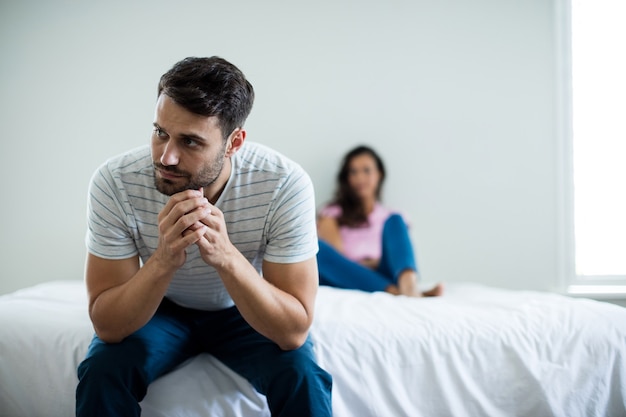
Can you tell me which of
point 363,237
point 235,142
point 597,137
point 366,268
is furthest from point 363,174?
point 235,142

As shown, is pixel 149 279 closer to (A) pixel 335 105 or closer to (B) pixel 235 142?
(B) pixel 235 142

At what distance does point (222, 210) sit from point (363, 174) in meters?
1.36

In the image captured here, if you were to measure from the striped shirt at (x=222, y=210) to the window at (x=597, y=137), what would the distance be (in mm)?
1922

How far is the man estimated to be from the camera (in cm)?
101

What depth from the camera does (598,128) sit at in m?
2.57

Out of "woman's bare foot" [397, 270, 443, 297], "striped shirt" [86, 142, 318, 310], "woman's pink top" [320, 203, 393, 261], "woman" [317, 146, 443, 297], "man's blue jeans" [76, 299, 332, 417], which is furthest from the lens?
"woman's pink top" [320, 203, 393, 261]

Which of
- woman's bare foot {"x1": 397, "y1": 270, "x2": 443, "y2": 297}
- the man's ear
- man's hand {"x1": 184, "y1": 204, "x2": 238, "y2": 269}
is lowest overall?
woman's bare foot {"x1": 397, "y1": 270, "x2": 443, "y2": 297}

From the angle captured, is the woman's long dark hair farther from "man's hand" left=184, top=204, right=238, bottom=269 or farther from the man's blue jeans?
"man's hand" left=184, top=204, right=238, bottom=269

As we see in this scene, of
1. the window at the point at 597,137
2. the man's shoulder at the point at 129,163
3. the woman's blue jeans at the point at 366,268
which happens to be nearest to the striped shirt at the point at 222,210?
the man's shoulder at the point at 129,163

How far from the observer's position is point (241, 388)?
3.76 feet

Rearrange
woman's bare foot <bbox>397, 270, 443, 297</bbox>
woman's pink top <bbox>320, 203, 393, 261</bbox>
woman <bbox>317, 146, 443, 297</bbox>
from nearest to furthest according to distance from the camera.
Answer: woman's bare foot <bbox>397, 270, 443, 297</bbox>
woman <bbox>317, 146, 443, 297</bbox>
woman's pink top <bbox>320, 203, 393, 261</bbox>

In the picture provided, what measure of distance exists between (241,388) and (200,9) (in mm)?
1905

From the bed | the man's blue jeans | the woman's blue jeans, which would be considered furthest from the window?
the man's blue jeans

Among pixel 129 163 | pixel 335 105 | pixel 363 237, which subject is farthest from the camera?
pixel 335 105
